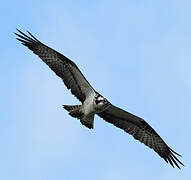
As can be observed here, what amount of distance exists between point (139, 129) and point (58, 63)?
135 inches

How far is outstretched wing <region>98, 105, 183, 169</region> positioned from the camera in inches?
891

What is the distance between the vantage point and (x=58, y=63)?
21.8 metres

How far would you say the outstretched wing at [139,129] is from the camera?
22641 millimetres

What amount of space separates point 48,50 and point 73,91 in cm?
144

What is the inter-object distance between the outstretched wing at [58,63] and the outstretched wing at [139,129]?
1.24 meters

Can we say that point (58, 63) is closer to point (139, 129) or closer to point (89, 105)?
point (89, 105)

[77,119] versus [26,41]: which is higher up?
[26,41]

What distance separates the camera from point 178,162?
23172mm

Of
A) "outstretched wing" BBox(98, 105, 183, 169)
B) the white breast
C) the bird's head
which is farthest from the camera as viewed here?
"outstretched wing" BBox(98, 105, 183, 169)

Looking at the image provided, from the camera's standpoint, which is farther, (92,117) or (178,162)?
(178,162)

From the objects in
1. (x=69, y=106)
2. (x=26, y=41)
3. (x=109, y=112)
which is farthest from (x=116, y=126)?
(x=26, y=41)

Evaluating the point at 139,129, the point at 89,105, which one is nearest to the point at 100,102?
the point at 89,105

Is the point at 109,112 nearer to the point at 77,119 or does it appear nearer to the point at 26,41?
the point at 77,119

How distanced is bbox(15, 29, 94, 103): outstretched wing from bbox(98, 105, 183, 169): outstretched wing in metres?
1.24
